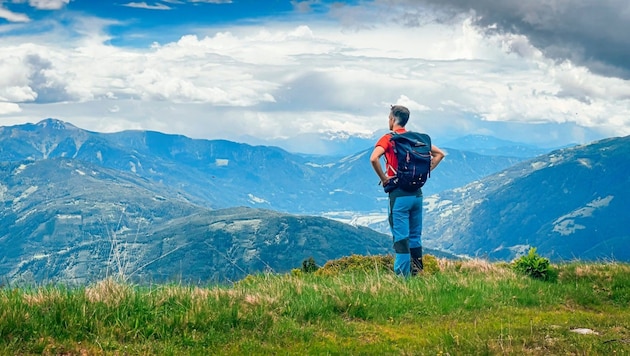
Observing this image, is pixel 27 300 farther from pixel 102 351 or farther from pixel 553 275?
pixel 553 275

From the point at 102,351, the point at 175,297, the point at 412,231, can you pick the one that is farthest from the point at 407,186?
the point at 102,351

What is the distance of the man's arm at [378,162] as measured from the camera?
1270 centimetres

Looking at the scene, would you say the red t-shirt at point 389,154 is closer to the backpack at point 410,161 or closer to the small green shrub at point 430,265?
the backpack at point 410,161

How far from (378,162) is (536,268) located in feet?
13.8

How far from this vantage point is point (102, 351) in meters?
7.16

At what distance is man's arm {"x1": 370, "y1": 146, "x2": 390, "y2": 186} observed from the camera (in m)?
12.7

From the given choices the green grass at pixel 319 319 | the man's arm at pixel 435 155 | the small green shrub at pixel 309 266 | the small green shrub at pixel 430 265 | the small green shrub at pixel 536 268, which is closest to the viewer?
the green grass at pixel 319 319

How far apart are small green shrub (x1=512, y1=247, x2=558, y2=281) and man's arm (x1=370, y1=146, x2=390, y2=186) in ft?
11.7

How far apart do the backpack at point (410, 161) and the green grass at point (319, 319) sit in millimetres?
2405

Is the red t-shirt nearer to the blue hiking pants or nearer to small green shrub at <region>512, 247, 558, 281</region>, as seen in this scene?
the blue hiking pants

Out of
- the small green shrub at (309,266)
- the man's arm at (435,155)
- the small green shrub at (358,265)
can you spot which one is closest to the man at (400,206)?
the man's arm at (435,155)

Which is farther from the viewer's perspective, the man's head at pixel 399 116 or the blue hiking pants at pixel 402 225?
the man's head at pixel 399 116

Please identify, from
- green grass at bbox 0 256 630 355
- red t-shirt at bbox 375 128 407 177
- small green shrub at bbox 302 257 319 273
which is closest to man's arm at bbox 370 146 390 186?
red t-shirt at bbox 375 128 407 177

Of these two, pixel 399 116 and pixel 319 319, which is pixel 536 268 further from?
pixel 319 319
